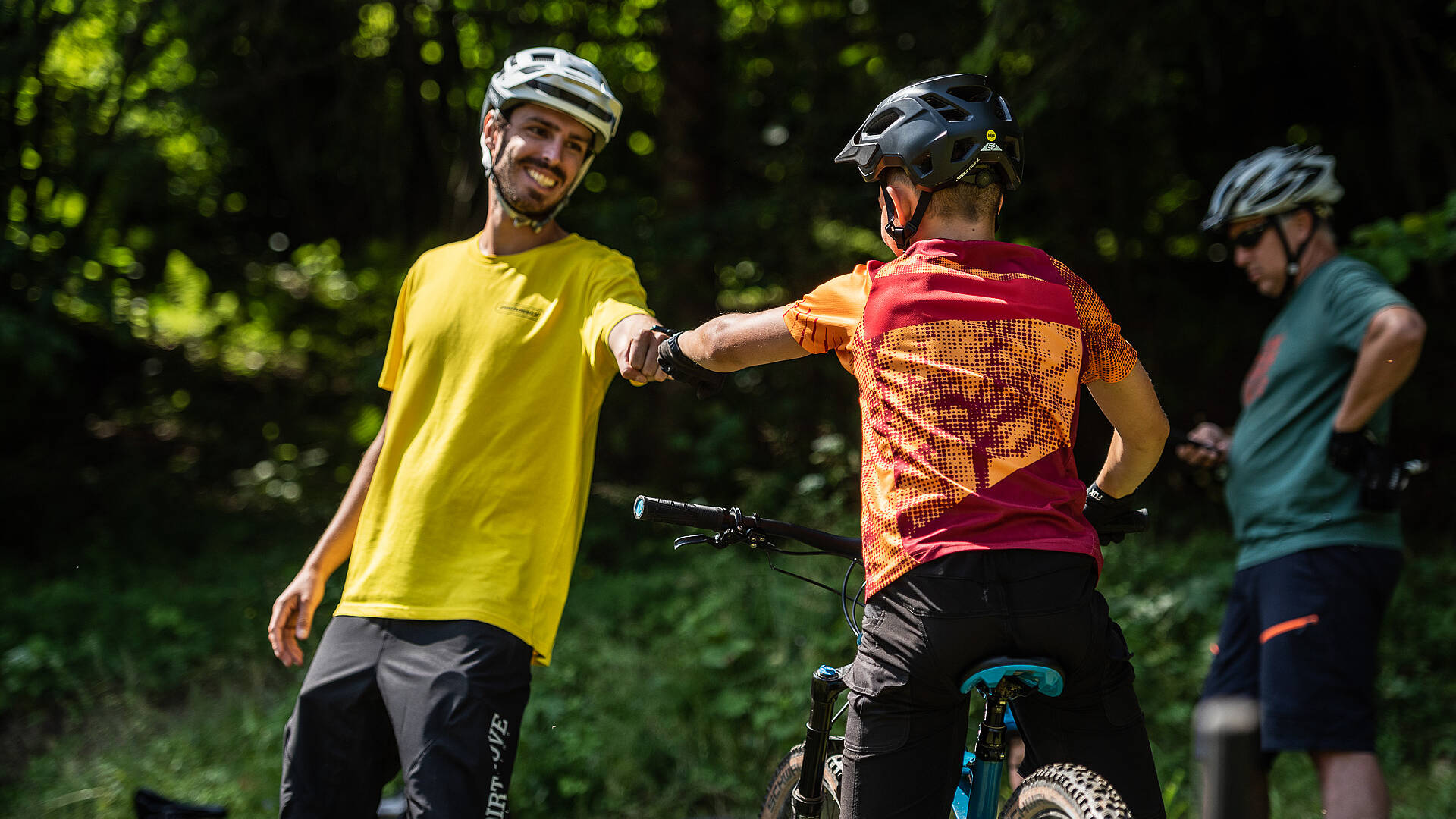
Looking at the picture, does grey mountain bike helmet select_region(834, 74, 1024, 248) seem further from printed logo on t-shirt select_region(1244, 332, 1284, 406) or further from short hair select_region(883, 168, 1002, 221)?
printed logo on t-shirt select_region(1244, 332, 1284, 406)

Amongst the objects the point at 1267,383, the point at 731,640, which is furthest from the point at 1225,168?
the point at 731,640

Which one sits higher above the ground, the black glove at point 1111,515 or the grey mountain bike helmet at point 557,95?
the grey mountain bike helmet at point 557,95

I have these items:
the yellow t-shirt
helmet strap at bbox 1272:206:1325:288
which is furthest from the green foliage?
the yellow t-shirt

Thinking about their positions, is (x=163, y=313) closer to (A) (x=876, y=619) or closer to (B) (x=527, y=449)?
(B) (x=527, y=449)

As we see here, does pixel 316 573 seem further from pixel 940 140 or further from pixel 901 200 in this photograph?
pixel 940 140

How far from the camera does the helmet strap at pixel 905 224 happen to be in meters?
2.41

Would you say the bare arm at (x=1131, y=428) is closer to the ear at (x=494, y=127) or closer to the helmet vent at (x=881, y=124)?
the helmet vent at (x=881, y=124)

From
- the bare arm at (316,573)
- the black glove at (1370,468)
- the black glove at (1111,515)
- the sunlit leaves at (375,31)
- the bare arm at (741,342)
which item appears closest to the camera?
the bare arm at (741,342)

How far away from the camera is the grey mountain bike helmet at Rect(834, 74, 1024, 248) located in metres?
2.38

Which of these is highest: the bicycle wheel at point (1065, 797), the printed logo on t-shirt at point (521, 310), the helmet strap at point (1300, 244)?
the helmet strap at point (1300, 244)

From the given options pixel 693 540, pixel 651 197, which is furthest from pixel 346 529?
pixel 651 197

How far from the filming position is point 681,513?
101 inches

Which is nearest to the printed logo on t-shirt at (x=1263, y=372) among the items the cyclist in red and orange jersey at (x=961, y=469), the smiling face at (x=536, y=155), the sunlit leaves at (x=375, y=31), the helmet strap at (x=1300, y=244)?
the helmet strap at (x=1300, y=244)

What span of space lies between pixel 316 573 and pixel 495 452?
2.43ft
